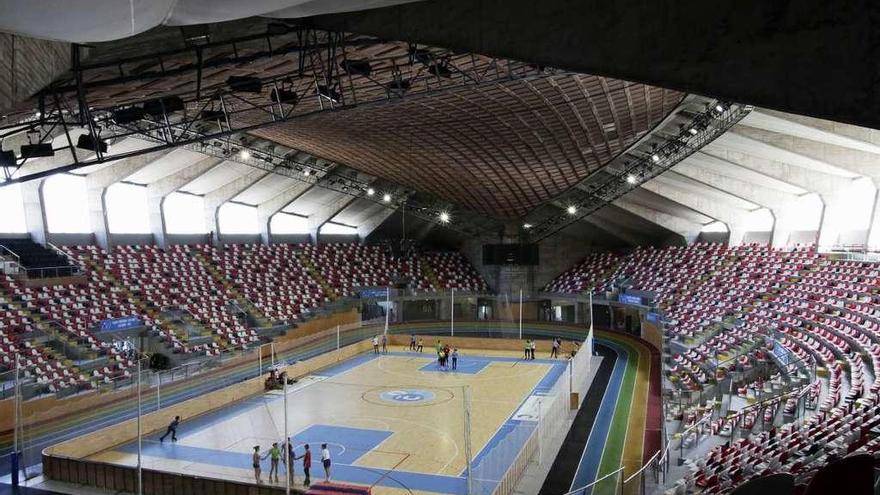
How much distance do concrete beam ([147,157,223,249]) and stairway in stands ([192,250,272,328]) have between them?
233 cm

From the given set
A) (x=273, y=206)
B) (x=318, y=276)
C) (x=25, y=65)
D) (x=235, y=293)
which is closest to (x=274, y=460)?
(x=25, y=65)

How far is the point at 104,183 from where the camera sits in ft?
105

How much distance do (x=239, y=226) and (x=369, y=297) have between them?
32.6 ft

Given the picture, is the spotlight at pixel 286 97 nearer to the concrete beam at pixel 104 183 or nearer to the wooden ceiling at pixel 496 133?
the wooden ceiling at pixel 496 133

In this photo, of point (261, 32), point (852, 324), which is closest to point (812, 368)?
point (852, 324)

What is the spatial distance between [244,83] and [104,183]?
19.4m

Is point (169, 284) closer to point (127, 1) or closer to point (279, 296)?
point (279, 296)

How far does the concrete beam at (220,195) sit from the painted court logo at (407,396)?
55.6ft

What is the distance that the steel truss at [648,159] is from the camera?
84.1 ft

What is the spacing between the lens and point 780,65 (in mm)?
6188

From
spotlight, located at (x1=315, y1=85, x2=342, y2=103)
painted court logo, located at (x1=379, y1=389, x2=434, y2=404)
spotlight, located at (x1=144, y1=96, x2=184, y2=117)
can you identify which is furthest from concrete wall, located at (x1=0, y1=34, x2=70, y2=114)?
painted court logo, located at (x1=379, y1=389, x2=434, y2=404)

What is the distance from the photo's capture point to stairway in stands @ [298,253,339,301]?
42.3 m

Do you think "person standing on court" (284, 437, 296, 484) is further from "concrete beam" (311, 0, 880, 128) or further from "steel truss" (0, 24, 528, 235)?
"concrete beam" (311, 0, 880, 128)

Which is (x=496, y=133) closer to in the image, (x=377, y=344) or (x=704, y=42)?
(x=377, y=344)
